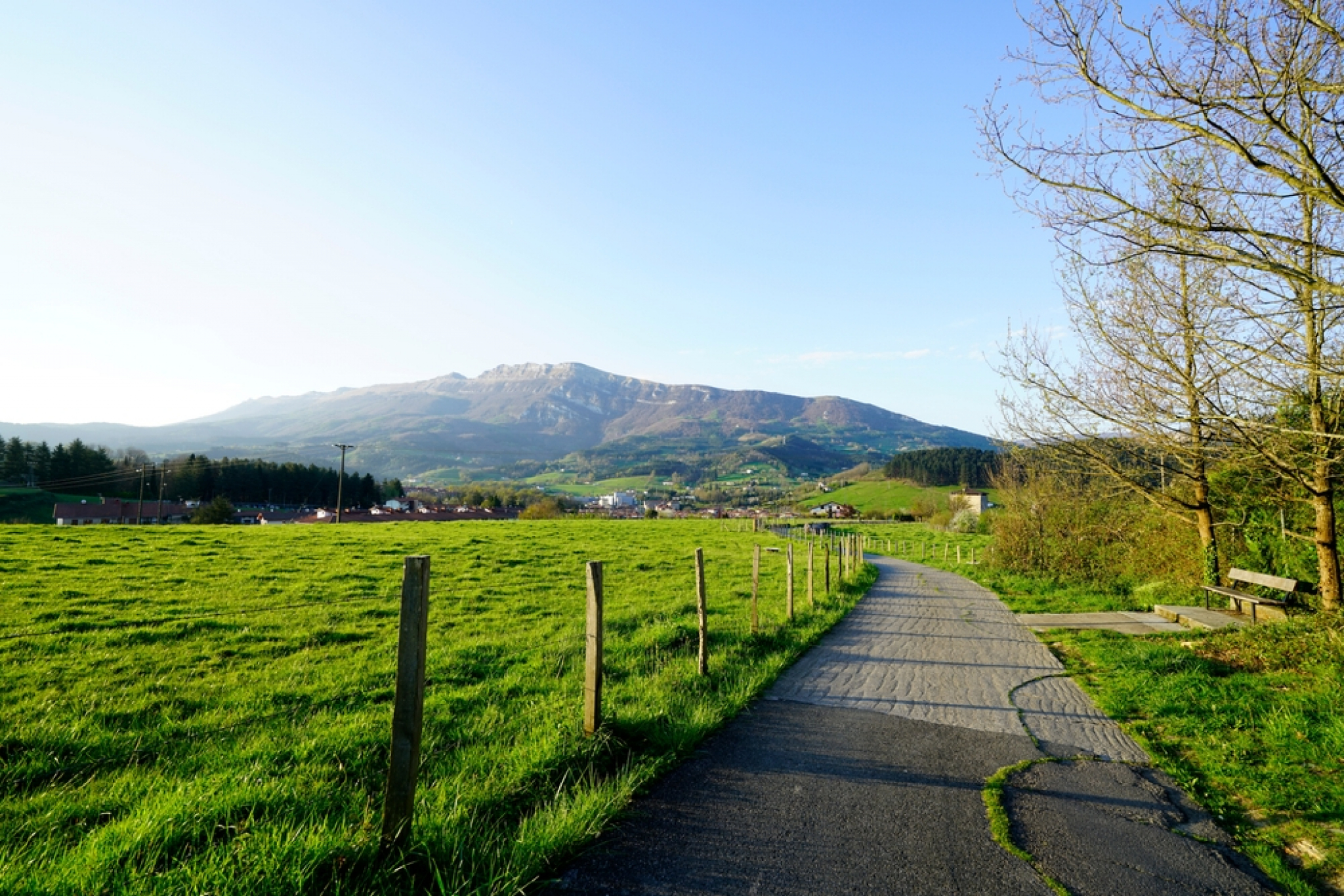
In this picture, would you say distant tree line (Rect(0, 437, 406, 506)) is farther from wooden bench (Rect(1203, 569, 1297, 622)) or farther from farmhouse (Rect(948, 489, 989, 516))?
wooden bench (Rect(1203, 569, 1297, 622))

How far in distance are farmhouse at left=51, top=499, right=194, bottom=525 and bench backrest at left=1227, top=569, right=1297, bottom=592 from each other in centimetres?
7058

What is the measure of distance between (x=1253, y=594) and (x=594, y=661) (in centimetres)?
1261

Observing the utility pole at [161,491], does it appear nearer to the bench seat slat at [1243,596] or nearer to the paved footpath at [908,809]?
the paved footpath at [908,809]

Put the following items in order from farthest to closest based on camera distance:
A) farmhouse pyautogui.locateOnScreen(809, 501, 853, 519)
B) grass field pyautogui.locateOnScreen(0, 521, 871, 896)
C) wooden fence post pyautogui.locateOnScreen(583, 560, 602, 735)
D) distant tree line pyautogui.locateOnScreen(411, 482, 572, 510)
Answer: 1. distant tree line pyautogui.locateOnScreen(411, 482, 572, 510)
2. farmhouse pyautogui.locateOnScreen(809, 501, 853, 519)
3. wooden fence post pyautogui.locateOnScreen(583, 560, 602, 735)
4. grass field pyautogui.locateOnScreen(0, 521, 871, 896)

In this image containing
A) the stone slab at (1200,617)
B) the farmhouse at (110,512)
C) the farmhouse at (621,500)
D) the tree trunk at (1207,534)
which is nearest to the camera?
the stone slab at (1200,617)

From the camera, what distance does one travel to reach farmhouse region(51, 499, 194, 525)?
61.1 meters

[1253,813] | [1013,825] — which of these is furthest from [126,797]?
[1253,813]

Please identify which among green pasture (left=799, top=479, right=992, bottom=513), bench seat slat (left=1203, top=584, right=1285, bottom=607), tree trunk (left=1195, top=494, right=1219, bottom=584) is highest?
green pasture (left=799, top=479, right=992, bottom=513)

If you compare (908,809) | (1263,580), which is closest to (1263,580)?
(1263,580)

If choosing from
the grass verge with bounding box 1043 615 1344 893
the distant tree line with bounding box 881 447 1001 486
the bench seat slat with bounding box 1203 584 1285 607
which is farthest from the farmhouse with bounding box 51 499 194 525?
the distant tree line with bounding box 881 447 1001 486

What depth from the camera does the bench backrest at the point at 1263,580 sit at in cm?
1034

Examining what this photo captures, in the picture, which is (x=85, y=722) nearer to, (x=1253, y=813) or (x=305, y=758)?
(x=305, y=758)

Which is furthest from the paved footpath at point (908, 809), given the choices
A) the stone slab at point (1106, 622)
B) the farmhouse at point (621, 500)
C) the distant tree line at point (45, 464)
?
the farmhouse at point (621, 500)

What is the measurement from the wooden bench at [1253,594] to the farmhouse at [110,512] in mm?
70379
